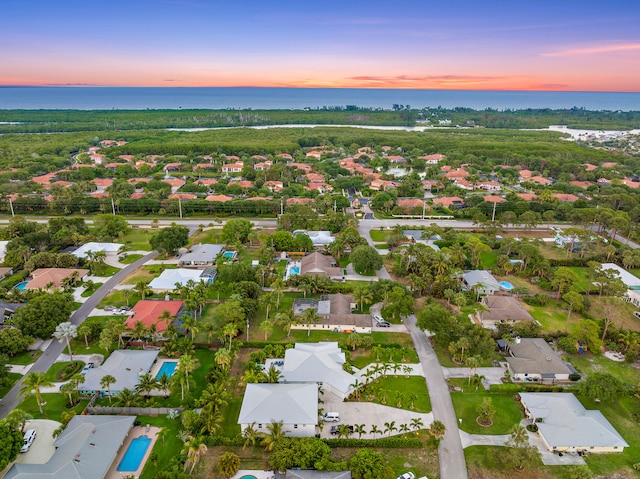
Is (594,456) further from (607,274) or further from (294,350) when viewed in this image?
(607,274)

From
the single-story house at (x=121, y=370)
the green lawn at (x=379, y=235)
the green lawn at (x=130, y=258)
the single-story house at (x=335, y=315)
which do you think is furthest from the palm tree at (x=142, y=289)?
the green lawn at (x=379, y=235)

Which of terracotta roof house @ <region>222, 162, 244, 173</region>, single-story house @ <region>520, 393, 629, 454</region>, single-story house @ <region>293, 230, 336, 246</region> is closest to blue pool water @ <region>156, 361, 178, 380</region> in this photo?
single-story house @ <region>520, 393, 629, 454</region>

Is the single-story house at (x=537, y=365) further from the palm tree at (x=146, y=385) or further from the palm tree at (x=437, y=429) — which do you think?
the palm tree at (x=146, y=385)

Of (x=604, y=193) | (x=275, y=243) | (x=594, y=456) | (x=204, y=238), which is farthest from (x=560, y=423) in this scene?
(x=604, y=193)

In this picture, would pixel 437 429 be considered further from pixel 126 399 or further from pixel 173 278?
pixel 173 278

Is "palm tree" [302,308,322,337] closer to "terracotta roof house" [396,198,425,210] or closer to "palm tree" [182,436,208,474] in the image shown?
"palm tree" [182,436,208,474]
